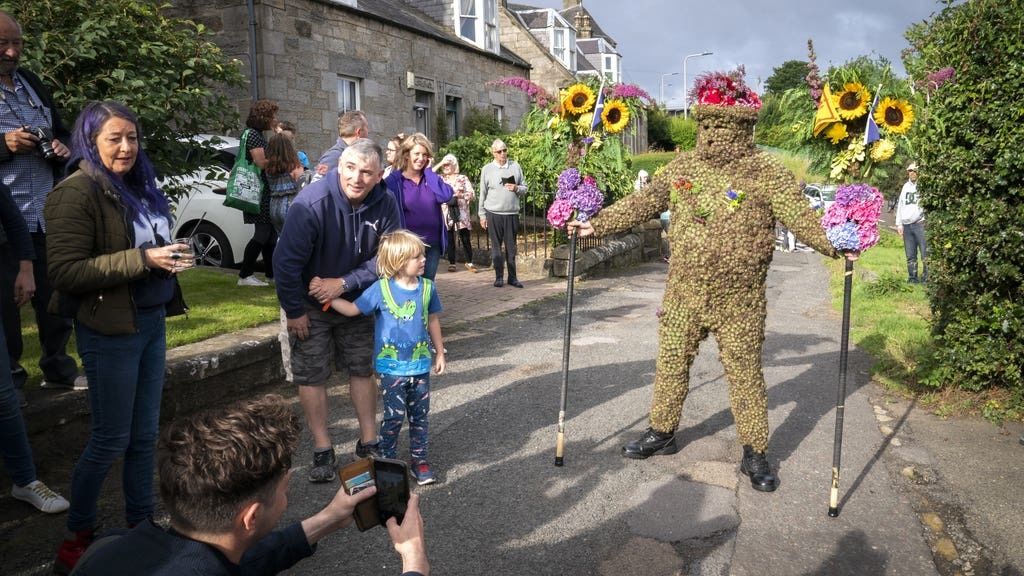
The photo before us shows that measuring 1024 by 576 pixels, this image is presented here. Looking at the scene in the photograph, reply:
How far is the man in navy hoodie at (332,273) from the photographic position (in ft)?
13.3

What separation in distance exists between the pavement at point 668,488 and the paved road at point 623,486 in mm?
13

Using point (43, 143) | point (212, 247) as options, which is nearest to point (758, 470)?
point (43, 143)

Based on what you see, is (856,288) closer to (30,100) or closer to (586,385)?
(586,385)

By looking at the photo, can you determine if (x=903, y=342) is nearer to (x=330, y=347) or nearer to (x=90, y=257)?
(x=330, y=347)

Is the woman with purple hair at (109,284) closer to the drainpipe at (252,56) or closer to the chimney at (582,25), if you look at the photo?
the drainpipe at (252,56)

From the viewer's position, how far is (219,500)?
1.80 metres

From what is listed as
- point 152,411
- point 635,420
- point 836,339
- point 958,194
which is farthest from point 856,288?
point 152,411

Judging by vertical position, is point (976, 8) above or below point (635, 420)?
above

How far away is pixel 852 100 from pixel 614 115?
5.20 ft

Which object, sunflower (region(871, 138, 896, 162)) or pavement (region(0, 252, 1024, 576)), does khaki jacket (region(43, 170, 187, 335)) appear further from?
sunflower (region(871, 138, 896, 162))

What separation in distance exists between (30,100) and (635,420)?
423 centimetres

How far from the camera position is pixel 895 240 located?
2309 centimetres

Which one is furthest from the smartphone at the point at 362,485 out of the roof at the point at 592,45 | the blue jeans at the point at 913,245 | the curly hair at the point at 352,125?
the roof at the point at 592,45

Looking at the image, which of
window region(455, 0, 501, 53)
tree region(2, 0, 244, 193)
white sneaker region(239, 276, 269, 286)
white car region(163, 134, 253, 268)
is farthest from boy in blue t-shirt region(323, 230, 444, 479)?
window region(455, 0, 501, 53)
